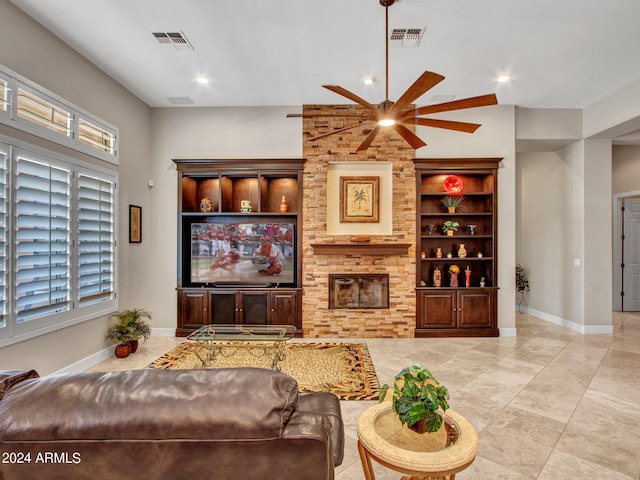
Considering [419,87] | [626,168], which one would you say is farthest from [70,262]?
[626,168]

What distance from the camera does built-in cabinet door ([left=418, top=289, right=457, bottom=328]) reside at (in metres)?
5.02

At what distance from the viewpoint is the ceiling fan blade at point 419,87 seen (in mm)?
2303

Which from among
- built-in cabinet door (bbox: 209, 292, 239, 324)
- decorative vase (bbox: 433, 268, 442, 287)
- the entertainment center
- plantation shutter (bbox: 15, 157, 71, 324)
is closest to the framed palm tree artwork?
the entertainment center

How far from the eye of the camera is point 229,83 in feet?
14.3

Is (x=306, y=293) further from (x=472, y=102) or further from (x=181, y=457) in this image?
(x=181, y=457)

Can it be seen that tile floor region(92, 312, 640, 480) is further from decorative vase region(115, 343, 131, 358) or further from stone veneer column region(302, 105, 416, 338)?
stone veneer column region(302, 105, 416, 338)

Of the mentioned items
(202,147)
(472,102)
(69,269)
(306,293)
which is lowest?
(306,293)

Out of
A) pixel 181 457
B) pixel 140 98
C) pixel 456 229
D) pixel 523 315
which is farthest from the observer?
pixel 523 315

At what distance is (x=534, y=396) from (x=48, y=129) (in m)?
5.18

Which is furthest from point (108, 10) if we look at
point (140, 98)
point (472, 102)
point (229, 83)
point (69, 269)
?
point (472, 102)

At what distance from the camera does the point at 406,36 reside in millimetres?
3316

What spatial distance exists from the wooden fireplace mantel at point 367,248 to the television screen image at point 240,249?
55cm

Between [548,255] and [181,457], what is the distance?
22.1 feet

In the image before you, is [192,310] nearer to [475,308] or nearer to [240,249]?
[240,249]
